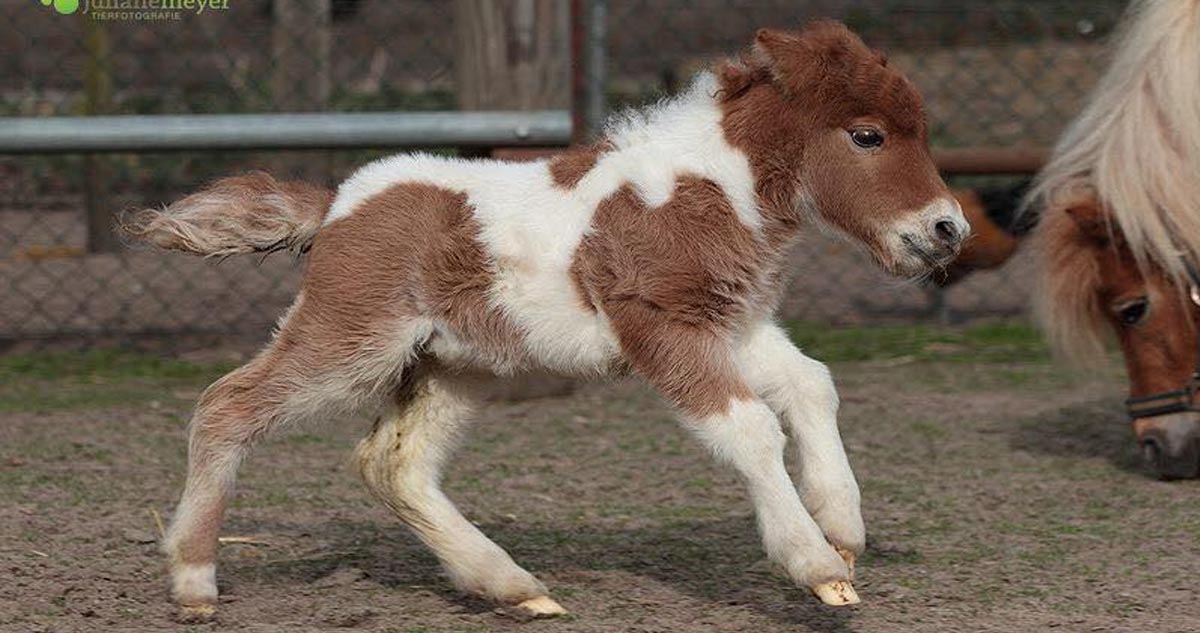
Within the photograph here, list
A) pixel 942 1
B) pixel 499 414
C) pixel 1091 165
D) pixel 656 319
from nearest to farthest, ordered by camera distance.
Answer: pixel 656 319 → pixel 1091 165 → pixel 499 414 → pixel 942 1

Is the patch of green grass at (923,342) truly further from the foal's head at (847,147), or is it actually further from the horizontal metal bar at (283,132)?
the foal's head at (847,147)

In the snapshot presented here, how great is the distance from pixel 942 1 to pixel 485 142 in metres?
5.94

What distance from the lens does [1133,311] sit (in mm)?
4625

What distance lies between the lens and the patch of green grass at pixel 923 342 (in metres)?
6.70

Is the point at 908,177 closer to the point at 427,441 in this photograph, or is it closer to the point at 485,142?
the point at 427,441

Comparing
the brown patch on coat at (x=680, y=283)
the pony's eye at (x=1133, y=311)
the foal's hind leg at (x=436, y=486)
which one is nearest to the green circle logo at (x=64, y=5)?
the foal's hind leg at (x=436, y=486)

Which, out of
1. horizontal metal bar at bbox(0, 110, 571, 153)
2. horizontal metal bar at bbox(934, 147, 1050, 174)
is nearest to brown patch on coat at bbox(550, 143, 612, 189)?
horizontal metal bar at bbox(0, 110, 571, 153)

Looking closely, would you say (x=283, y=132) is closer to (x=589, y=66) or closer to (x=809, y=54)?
(x=589, y=66)

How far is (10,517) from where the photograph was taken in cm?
424

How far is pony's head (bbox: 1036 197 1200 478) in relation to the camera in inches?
180

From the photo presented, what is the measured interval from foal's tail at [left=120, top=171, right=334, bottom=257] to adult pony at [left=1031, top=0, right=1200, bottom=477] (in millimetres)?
2207

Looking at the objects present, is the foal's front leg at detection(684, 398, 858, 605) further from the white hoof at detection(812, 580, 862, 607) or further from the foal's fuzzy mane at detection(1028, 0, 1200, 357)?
the foal's fuzzy mane at detection(1028, 0, 1200, 357)

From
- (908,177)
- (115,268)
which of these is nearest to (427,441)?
(908,177)

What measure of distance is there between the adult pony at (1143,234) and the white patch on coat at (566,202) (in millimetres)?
1621
